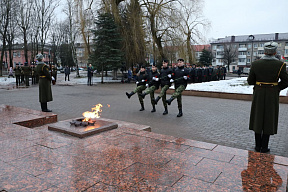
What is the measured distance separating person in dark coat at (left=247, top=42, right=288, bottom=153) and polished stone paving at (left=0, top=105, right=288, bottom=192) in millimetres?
943

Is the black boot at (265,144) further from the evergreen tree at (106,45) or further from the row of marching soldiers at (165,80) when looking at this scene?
the evergreen tree at (106,45)

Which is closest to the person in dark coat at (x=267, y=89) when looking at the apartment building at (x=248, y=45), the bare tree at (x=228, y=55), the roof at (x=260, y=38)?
the bare tree at (x=228, y=55)

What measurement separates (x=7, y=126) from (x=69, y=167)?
3.10 m

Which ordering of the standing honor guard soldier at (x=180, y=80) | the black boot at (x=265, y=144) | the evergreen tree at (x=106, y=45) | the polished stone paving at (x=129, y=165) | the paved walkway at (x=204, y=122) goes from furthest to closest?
1. the evergreen tree at (x=106, y=45)
2. the standing honor guard soldier at (x=180, y=80)
3. the paved walkway at (x=204, y=122)
4. the black boot at (x=265, y=144)
5. the polished stone paving at (x=129, y=165)

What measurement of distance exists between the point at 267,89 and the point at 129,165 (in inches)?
121

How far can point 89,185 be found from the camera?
289cm

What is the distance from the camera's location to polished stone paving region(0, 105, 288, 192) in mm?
2908

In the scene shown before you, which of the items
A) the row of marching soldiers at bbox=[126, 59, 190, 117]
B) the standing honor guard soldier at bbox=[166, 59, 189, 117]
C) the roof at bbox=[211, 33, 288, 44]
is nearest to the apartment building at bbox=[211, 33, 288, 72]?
the roof at bbox=[211, 33, 288, 44]

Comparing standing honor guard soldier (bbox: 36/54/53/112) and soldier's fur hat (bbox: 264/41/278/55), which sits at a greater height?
soldier's fur hat (bbox: 264/41/278/55)

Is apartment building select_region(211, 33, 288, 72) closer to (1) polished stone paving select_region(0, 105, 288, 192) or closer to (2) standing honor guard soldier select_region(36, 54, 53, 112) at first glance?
(2) standing honor guard soldier select_region(36, 54, 53, 112)

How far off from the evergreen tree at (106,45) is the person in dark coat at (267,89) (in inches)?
738

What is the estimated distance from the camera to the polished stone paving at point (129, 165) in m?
2.91

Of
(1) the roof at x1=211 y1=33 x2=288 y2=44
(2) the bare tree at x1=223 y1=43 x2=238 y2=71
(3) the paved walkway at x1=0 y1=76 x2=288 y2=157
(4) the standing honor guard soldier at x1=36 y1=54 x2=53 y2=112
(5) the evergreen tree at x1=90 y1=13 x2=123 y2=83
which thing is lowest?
(3) the paved walkway at x1=0 y1=76 x2=288 y2=157

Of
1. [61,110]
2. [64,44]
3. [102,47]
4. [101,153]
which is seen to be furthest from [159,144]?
[64,44]
